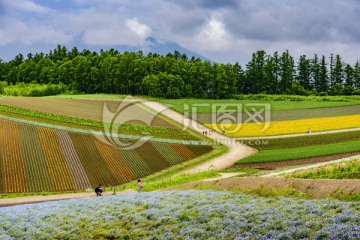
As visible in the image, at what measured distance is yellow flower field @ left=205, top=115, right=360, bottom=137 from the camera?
243 ft

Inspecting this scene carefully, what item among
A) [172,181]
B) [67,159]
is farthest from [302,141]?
[67,159]

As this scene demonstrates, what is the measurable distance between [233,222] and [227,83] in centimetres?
13460

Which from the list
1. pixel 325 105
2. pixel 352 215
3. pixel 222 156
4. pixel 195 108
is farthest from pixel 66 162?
pixel 325 105

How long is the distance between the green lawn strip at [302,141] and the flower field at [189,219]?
128 feet

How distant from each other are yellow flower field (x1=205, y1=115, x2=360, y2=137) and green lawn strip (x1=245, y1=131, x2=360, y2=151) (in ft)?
19.1

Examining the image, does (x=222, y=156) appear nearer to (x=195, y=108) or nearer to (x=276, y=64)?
(x=195, y=108)

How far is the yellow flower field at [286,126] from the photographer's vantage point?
73.9m

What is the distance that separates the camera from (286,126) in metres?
79.4

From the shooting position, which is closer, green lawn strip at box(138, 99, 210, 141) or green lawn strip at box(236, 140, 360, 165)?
green lawn strip at box(236, 140, 360, 165)

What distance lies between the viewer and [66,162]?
4538 centimetres

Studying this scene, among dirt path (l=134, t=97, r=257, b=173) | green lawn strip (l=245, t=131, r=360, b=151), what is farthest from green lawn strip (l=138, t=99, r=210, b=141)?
green lawn strip (l=245, t=131, r=360, b=151)

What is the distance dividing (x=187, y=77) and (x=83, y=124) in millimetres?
88787

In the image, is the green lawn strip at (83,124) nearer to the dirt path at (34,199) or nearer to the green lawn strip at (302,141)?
the green lawn strip at (302,141)

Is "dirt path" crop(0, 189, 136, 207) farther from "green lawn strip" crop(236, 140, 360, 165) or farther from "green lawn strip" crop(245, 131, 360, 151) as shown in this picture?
"green lawn strip" crop(245, 131, 360, 151)
